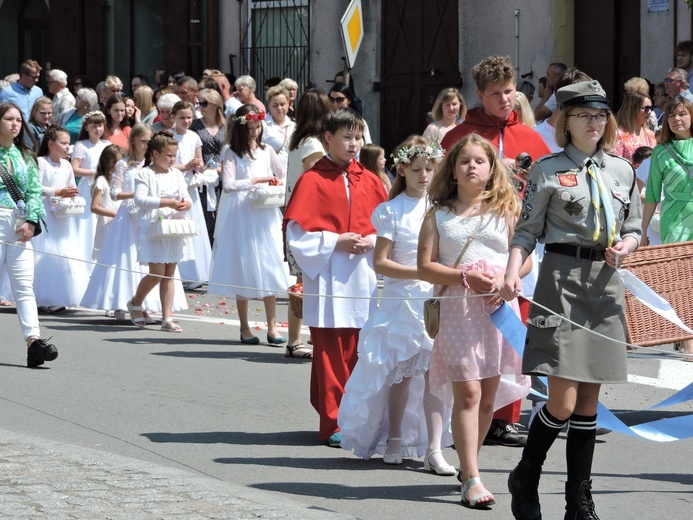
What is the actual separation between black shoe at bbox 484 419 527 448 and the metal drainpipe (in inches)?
801

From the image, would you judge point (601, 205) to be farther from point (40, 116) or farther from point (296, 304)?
point (40, 116)

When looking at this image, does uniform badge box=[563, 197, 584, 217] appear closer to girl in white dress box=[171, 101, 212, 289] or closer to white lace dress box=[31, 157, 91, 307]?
white lace dress box=[31, 157, 91, 307]

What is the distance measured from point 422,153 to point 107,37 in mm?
20505

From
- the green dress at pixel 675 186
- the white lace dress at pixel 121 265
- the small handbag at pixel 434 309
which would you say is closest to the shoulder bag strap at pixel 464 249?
the small handbag at pixel 434 309

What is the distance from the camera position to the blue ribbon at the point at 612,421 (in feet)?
21.2

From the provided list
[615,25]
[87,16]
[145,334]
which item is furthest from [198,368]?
[87,16]

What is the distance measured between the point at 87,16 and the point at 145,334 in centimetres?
1594

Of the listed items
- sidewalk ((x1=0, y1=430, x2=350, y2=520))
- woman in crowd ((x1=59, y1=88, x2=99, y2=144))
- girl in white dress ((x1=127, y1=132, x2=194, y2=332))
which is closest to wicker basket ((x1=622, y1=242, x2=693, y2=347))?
sidewalk ((x1=0, y1=430, x2=350, y2=520))

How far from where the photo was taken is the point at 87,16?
89.1 feet

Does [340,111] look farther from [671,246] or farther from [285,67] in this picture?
[285,67]

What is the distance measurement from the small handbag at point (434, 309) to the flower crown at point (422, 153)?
2.79 ft

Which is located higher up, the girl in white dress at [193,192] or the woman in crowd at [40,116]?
the woman in crowd at [40,116]

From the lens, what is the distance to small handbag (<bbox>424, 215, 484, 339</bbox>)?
6.65m

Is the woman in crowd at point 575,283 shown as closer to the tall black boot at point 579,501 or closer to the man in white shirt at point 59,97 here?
the tall black boot at point 579,501
